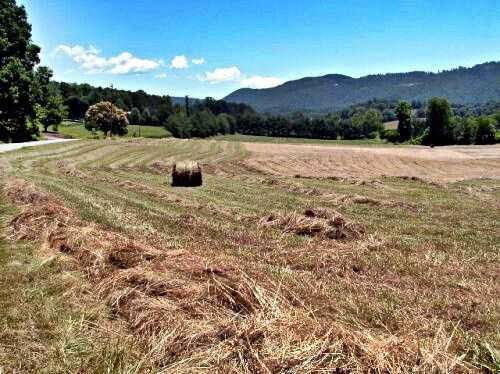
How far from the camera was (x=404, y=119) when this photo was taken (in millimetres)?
129750

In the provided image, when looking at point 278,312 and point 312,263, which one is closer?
point 278,312

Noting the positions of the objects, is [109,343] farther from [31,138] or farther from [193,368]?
[31,138]

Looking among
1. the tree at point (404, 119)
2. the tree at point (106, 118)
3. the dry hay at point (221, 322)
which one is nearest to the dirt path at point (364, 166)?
the dry hay at point (221, 322)

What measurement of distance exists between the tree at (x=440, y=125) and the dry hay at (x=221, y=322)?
10592 cm

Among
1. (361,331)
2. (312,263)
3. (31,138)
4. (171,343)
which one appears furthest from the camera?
(31,138)

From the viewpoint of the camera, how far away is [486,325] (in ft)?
22.7

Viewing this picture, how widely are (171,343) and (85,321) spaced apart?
5.34ft

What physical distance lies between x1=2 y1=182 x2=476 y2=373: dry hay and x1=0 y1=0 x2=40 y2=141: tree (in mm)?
54586

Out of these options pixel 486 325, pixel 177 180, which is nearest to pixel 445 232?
pixel 486 325

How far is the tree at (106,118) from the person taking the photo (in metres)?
104

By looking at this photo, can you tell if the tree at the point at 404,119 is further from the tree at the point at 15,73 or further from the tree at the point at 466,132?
the tree at the point at 15,73

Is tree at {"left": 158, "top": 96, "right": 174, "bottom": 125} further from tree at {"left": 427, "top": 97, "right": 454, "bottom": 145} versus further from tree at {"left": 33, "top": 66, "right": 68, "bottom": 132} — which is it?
tree at {"left": 427, "top": 97, "right": 454, "bottom": 145}

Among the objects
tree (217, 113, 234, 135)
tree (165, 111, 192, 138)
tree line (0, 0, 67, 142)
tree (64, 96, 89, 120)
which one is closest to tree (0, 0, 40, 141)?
tree line (0, 0, 67, 142)

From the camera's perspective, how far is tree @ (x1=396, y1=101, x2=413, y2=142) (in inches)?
4995
